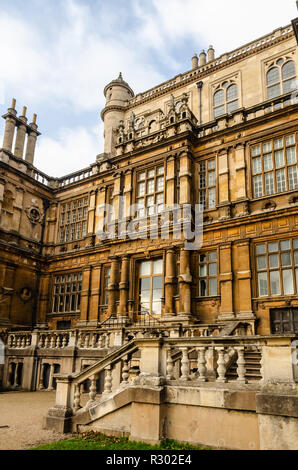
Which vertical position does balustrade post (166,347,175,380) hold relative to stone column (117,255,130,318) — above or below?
below

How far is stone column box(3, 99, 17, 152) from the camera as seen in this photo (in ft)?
81.0

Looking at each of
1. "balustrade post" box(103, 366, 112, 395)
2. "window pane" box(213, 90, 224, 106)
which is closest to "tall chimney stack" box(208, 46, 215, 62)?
"window pane" box(213, 90, 224, 106)

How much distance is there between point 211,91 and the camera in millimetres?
24891

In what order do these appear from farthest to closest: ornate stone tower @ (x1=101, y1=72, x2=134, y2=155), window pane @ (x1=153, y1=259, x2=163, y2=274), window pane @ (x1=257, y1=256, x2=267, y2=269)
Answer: ornate stone tower @ (x1=101, y1=72, x2=134, y2=155)
window pane @ (x1=153, y1=259, x2=163, y2=274)
window pane @ (x1=257, y1=256, x2=267, y2=269)

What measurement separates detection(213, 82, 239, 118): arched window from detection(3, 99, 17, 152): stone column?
13.6 metres

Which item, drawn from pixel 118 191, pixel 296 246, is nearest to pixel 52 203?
pixel 118 191

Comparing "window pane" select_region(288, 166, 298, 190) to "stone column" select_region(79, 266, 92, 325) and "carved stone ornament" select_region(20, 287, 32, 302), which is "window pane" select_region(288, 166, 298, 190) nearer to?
"stone column" select_region(79, 266, 92, 325)

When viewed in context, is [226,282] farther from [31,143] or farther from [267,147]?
[31,143]

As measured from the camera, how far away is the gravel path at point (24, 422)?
7898 millimetres

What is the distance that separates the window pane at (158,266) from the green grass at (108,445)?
1118 centimetres

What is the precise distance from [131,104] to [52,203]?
9727mm

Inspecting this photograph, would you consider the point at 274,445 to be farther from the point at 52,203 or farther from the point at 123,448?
the point at 52,203

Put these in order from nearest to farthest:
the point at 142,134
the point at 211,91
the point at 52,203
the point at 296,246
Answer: the point at 296,246 → the point at 142,134 → the point at 211,91 → the point at 52,203

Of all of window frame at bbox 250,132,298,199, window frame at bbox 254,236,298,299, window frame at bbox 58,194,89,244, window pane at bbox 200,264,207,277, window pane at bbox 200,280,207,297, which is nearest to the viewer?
window frame at bbox 254,236,298,299
